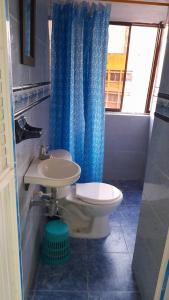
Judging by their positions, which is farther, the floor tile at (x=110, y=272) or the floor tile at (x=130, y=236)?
the floor tile at (x=130, y=236)

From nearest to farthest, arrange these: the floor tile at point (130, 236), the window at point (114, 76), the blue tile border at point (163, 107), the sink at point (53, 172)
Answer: the blue tile border at point (163, 107) → the sink at point (53, 172) → the floor tile at point (130, 236) → the window at point (114, 76)

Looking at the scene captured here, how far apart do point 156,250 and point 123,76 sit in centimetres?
217

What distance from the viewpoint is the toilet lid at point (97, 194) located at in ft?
6.05

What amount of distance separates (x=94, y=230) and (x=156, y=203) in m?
0.91

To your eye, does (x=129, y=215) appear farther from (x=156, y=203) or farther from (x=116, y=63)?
(x=116, y=63)

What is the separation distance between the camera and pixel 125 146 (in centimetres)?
298

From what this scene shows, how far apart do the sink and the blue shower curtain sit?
2.14 ft

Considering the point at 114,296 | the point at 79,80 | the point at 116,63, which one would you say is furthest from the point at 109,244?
the point at 116,63

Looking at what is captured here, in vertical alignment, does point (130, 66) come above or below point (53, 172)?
above

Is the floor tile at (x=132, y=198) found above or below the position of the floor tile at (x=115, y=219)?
above

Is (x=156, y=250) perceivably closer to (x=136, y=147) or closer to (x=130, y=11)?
(x=136, y=147)

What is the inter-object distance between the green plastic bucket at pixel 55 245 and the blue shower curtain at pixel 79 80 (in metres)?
0.87

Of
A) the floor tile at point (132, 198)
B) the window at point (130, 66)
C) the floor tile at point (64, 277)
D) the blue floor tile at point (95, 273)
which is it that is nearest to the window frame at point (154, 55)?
the window at point (130, 66)

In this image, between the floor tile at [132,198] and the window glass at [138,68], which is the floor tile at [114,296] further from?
the window glass at [138,68]
